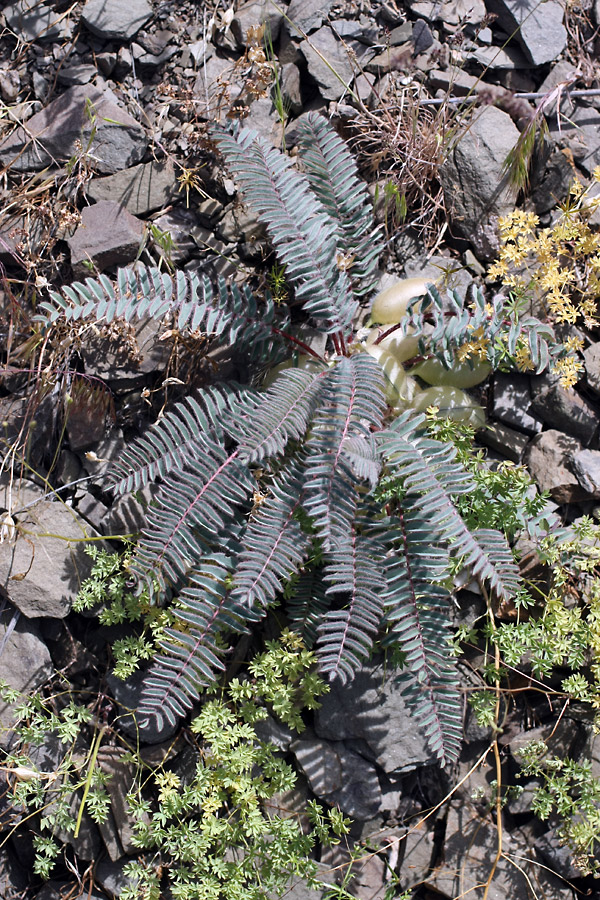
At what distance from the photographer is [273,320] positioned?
3289 millimetres

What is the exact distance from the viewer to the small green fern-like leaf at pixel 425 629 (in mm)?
2771

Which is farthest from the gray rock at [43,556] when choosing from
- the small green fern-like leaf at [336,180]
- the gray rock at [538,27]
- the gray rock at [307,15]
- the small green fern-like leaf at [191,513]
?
the gray rock at [538,27]

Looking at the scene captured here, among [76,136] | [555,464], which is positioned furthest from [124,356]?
[555,464]

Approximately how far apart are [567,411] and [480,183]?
46.6 inches

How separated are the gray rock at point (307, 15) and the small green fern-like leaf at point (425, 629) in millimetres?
2568

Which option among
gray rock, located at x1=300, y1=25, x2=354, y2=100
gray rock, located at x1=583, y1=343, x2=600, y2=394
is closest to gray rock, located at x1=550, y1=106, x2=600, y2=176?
gray rock, located at x1=583, y1=343, x2=600, y2=394

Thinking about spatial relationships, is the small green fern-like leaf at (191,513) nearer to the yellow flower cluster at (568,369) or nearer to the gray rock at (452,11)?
the yellow flower cluster at (568,369)

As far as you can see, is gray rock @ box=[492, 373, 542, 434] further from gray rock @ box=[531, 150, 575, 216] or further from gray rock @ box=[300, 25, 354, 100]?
gray rock @ box=[300, 25, 354, 100]

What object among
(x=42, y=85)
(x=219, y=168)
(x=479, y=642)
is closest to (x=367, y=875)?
(x=479, y=642)

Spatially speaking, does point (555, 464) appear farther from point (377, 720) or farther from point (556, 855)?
point (556, 855)

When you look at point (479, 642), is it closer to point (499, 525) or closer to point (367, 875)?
point (499, 525)

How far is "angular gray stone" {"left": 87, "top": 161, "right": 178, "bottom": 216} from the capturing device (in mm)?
3562

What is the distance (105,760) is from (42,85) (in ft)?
10.6

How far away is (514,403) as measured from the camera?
137 inches
